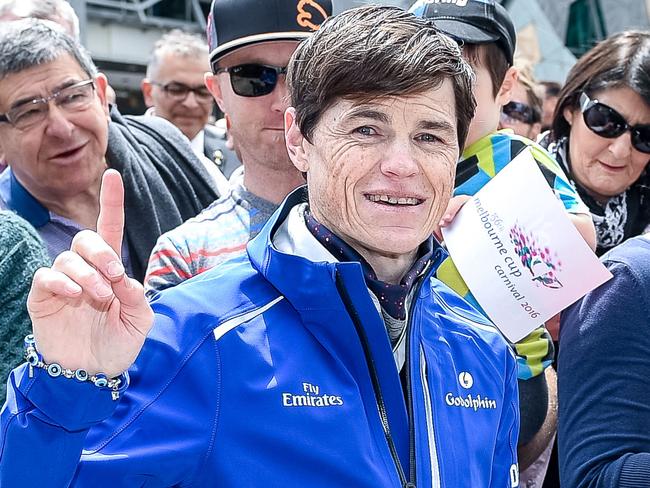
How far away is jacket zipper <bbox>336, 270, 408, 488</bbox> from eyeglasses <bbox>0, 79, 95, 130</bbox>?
1417 mm

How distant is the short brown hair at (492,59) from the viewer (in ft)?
8.02

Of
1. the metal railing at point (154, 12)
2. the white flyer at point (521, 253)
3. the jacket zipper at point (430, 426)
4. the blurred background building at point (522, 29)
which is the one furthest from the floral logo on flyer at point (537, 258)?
the metal railing at point (154, 12)

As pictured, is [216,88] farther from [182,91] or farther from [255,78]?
[182,91]

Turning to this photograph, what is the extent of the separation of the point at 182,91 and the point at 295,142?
3.22m

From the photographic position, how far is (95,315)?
1.32 m

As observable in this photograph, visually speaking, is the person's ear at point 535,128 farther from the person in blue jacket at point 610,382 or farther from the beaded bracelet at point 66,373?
the beaded bracelet at point 66,373

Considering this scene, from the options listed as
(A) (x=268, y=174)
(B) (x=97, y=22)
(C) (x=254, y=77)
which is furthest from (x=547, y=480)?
(B) (x=97, y=22)

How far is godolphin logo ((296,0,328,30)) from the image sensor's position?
2322 millimetres

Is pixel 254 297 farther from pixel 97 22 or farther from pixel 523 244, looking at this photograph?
pixel 97 22

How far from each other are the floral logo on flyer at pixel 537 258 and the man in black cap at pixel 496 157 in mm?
198

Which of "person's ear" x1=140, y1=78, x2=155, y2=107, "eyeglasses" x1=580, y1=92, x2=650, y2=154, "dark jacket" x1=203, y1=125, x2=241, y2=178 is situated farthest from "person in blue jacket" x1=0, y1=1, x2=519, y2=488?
"person's ear" x1=140, y1=78, x2=155, y2=107

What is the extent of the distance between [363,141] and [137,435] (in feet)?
2.20

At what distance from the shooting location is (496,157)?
8.07 ft

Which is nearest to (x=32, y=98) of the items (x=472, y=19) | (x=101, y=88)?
(x=101, y=88)
